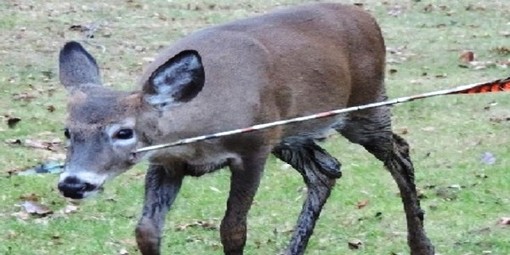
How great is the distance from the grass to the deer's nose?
2.62 m

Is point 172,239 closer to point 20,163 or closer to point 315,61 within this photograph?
point 315,61

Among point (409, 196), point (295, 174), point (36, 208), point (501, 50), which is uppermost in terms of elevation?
point (409, 196)

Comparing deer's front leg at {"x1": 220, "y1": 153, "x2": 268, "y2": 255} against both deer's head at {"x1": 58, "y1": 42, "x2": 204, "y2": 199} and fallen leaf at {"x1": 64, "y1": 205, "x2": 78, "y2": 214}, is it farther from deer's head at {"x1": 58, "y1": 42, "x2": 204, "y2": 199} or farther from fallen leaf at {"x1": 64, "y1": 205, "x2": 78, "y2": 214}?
fallen leaf at {"x1": 64, "y1": 205, "x2": 78, "y2": 214}

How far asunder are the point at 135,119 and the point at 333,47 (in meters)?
2.05

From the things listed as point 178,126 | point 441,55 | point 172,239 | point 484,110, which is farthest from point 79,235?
point 441,55

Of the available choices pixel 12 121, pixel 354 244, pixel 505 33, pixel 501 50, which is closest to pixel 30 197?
pixel 354 244

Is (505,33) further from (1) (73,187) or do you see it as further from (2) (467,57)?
(1) (73,187)

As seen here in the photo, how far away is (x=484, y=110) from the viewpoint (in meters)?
14.0

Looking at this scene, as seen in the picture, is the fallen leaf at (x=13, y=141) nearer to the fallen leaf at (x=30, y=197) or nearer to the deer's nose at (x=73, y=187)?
the fallen leaf at (x=30, y=197)

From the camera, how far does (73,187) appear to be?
236 inches

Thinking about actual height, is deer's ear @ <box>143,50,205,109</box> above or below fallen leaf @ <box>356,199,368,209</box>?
above

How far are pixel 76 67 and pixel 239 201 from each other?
1146mm

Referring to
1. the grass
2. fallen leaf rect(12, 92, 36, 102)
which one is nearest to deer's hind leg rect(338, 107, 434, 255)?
the grass

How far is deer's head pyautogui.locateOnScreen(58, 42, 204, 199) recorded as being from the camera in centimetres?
611
